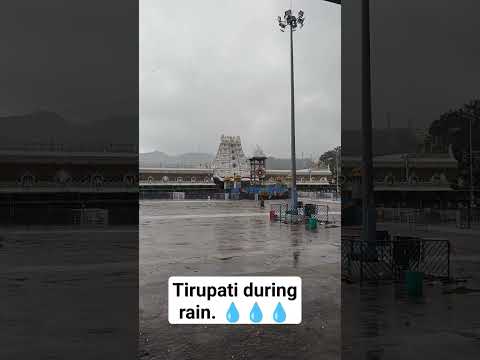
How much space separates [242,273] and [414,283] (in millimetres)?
4644

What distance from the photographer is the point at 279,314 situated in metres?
8.35

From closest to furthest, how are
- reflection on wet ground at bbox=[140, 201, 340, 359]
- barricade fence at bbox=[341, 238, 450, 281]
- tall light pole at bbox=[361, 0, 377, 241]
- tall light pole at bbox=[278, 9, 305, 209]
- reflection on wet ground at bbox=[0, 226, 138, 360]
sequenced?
reflection on wet ground at bbox=[140, 201, 340, 359], reflection on wet ground at bbox=[0, 226, 138, 360], barricade fence at bbox=[341, 238, 450, 281], tall light pole at bbox=[361, 0, 377, 241], tall light pole at bbox=[278, 9, 305, 209]

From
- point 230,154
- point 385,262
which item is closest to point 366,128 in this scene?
point 385,262

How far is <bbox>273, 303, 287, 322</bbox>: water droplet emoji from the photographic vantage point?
27.0ft

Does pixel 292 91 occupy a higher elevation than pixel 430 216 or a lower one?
higher

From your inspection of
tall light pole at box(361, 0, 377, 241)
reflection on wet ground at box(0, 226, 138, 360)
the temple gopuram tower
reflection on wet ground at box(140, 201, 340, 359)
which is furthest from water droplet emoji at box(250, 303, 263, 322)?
the temple gopuram tower

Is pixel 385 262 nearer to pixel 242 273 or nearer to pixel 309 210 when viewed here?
pixel 242 273

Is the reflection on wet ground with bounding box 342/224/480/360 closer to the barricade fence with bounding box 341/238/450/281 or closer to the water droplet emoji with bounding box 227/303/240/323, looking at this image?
the barricade fence with bounding box 341/238/450/281

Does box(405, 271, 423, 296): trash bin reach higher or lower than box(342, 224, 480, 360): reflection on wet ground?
higher

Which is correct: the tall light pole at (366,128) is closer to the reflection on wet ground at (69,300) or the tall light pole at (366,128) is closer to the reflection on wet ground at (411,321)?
the reflection on wet ground at (411,321)

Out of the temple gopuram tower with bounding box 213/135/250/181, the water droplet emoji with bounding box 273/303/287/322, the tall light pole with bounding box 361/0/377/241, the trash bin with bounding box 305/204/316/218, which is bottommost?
the water droplet emoji with bounding box 273/303/287/322

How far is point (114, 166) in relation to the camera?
52.7 metres

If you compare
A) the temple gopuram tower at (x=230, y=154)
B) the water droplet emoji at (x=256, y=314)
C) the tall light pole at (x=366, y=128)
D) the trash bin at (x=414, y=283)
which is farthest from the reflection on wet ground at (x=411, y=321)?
the temple gopuram tower at (x=230, y=154)

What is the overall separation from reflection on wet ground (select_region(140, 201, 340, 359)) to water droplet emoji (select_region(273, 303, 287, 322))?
0.19 m
